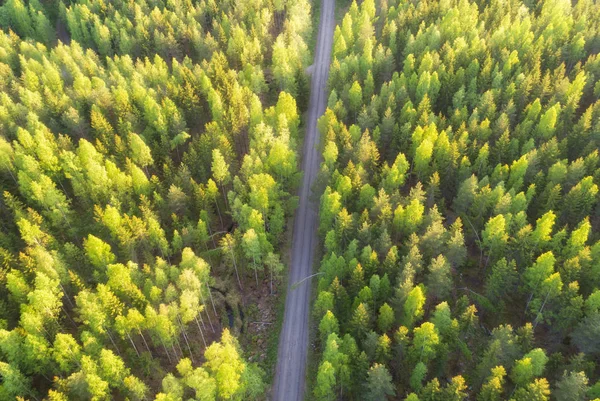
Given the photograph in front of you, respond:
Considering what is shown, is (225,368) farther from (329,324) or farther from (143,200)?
(143,200)

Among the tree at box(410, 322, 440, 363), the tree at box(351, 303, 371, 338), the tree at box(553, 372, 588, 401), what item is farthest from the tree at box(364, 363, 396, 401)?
the tree at box(553, 372, 588, 401)

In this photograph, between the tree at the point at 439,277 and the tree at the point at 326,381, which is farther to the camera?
the tree at the point at 439,277

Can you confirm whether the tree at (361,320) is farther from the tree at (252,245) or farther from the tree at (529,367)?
the tree at (252,245)

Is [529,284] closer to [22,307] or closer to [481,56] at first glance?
[481,56]

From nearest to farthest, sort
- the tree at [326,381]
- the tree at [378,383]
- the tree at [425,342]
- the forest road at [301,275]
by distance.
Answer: the tree at [378,383], the tree at [326,381], the tree at [425,342], the forest road at [301,275]

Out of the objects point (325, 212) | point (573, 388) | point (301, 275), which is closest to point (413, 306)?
point (573, 388)

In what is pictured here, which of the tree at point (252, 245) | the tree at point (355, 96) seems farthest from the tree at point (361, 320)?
the tree at point (355, 96)
